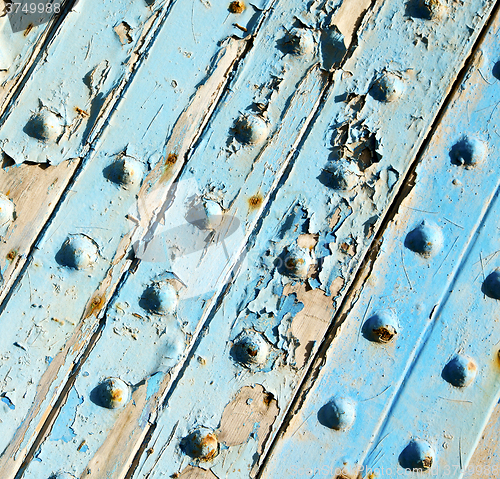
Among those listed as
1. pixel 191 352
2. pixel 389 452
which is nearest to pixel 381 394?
pixel 389 452

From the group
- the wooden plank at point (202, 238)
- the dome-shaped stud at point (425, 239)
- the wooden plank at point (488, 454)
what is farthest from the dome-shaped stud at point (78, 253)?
the wooden plank at point (488, 454)

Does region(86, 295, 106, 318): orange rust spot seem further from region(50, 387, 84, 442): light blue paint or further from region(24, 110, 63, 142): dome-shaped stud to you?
region(24, 110, 63, 142): dome-shaped stud

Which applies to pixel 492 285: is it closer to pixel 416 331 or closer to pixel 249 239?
pixel 416 331

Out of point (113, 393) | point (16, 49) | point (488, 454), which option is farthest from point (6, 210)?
point (488, 454)

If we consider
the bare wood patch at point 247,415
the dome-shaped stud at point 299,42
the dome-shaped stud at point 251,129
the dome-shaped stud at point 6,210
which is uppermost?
the dome-shaped stud at point 299,42

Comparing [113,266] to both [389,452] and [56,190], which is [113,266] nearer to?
[56,190]

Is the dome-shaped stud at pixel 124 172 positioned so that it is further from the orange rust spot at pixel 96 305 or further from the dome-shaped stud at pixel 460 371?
the dome-shaped stud at pixel 460 371
